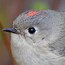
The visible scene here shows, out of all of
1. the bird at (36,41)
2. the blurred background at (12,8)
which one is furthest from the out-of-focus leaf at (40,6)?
the bird at (36,41)

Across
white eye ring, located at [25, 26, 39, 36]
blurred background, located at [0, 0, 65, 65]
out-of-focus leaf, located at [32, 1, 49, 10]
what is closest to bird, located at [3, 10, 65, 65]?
white eye ring, located at [25, 26, 39, 36]

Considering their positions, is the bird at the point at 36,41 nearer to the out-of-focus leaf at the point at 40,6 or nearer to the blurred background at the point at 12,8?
the out-of-focus leaf at the point at 40,6

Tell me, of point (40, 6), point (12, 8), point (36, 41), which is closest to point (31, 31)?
point (36, 41)

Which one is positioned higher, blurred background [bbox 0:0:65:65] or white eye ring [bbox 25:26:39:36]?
blurred background [bbox 0:0:65:65]

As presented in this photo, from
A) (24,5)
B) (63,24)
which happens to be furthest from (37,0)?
(63,24)

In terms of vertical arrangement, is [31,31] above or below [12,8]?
below

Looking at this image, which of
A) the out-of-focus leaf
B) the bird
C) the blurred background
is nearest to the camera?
the bird

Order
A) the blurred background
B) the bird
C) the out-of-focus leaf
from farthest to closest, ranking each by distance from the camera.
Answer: the blurred background
the out-of-focus leaf
the bird

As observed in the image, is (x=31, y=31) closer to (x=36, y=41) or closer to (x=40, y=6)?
(x=36, y=41)

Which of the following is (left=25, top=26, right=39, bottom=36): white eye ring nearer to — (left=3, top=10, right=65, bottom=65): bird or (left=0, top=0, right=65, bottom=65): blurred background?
(left=3, top=10, right=65, bottom=65): bird
